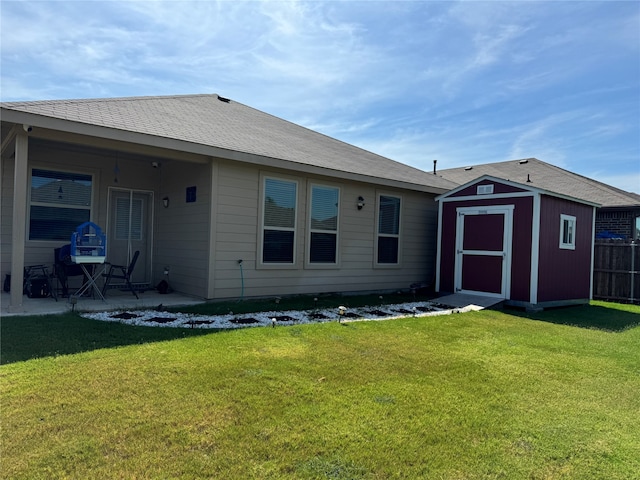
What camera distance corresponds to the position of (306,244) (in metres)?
8.05

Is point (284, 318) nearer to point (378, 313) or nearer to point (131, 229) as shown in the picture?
point (378, 313)

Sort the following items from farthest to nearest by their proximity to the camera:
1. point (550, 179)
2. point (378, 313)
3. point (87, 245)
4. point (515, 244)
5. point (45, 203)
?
point (550, 179)
point (515, 244)
point (45, 203)
point (378, 313)
point (87, 245)

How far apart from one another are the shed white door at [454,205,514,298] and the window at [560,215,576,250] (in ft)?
4.01

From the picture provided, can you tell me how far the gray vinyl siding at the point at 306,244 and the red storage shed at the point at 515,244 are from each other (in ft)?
2.69

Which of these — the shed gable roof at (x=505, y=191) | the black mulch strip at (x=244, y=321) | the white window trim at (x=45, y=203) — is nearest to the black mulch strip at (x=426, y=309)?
the shed gable roof at (x=505, y=191)

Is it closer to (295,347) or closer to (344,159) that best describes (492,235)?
(344,159)

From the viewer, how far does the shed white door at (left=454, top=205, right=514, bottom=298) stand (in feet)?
26.8

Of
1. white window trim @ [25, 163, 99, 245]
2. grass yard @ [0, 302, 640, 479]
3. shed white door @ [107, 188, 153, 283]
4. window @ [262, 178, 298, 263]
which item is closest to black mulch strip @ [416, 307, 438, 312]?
grass yard @ [0, 302, 640, 479]

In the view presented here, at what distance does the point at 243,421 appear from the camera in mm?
2580

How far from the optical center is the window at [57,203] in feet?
23.9

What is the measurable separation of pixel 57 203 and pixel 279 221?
13.0 feet

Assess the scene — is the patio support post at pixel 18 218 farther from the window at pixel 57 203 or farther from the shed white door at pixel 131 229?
the shed white door at pixel 131 229

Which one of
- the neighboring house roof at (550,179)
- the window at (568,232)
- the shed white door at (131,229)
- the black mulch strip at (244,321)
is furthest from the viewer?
the neighboring house roof at (550,179)

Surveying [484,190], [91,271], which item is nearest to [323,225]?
[484,190]
